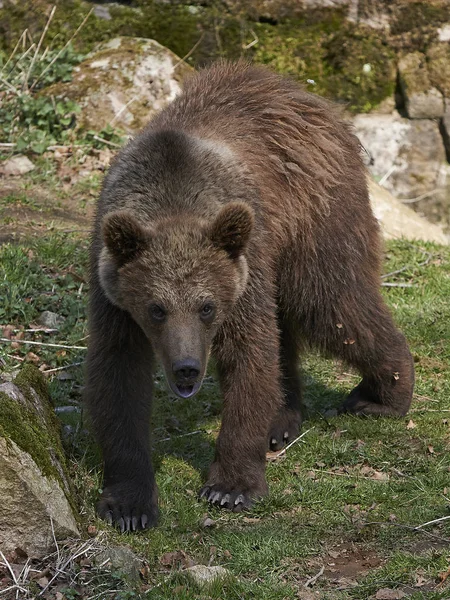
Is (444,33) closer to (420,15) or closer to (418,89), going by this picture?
(420,15)

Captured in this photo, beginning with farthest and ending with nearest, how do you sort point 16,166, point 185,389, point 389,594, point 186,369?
1. point 16,166
2. point 185,389
3. point 186,369
4. point 389,594

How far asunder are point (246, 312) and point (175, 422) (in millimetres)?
1706

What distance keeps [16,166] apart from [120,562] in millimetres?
6710

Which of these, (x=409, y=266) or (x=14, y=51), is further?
(x=14, y=51)

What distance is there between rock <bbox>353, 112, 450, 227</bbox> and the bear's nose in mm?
7028

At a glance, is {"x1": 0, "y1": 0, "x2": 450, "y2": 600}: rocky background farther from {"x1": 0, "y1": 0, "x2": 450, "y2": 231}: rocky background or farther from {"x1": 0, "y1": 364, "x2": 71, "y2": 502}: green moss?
{"x1": 0, "y1": 364, "x2": 71, "y2": 502}: green moss

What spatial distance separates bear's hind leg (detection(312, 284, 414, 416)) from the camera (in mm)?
6883

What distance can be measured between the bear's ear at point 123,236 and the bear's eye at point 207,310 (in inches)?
19.6

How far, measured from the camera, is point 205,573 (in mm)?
4832

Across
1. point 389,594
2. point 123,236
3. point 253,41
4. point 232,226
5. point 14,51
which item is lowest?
point 14,51

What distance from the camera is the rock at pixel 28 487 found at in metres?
4.60

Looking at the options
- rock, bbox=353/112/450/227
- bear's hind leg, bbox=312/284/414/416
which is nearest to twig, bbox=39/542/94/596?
bear's hind leg, bbox=312/284/414/416

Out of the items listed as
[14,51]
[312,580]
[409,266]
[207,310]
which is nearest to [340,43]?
[409,266]

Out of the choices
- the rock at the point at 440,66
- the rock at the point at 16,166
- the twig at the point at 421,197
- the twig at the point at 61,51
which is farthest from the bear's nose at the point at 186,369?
the rock at the point at 440,66
